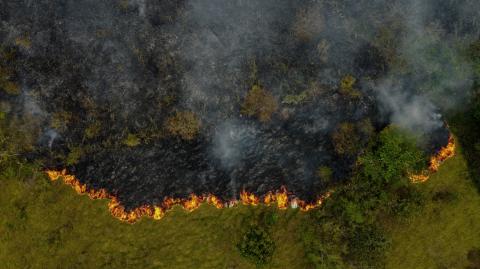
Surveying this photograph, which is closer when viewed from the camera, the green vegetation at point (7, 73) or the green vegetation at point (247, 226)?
the green vegetation at point (7, 73)

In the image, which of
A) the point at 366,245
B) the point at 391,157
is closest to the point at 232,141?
the point at 391,157

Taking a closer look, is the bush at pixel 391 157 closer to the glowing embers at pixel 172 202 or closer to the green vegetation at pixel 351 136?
the green vegetation at pixel 351 136

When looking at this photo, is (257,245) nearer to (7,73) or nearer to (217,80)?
(217,80)

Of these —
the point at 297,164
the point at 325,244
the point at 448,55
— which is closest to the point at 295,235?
the point at 325,244

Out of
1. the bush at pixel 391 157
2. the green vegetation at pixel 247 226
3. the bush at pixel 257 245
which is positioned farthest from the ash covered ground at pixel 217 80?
the bush at pixel 257 245

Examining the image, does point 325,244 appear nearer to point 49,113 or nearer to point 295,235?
point 295,235

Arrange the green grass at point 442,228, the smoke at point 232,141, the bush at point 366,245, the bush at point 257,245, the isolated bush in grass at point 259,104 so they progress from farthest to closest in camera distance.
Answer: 1. the green grass at point 442,228
2. the bush at point 366,245
3. the bush at point 257,245
4. the smoke at point 232,141
5. the isolated bush in grass at point 259,104

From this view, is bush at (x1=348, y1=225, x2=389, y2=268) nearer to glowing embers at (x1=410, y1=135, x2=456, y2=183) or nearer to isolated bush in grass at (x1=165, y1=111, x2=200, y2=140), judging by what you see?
glowing embers at (x1=410, y1=135, x2=456, y2=183)
